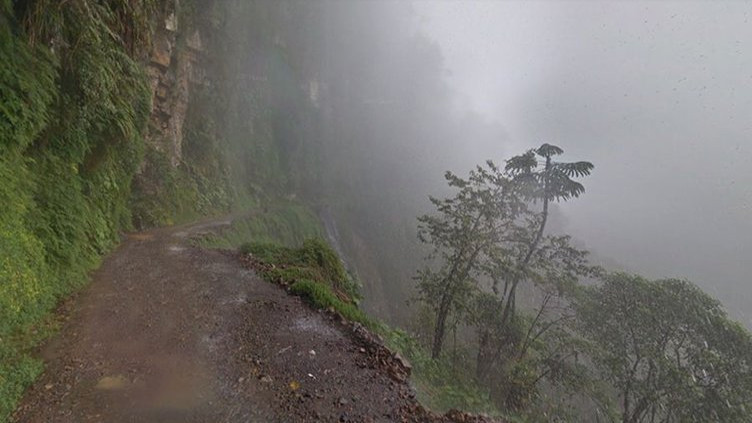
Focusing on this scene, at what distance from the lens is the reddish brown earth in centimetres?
409

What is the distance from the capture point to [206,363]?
16.6 feet

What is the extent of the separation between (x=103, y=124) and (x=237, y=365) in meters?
7.10

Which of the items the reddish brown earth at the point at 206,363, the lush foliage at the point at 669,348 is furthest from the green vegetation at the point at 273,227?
the lush foliage at the point at 669,348

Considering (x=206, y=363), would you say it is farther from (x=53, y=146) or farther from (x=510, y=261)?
(x=510, y=261)

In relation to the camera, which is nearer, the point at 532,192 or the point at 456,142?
→ the point at 532,192

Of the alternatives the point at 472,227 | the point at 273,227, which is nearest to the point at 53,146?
the point at 472,227

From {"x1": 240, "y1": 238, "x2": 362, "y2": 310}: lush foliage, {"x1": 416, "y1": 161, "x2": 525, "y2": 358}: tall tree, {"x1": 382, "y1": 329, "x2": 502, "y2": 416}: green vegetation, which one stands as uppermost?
{"x1": 416, "y1": 161, "x2": 525, "y2": 358}: tall tree

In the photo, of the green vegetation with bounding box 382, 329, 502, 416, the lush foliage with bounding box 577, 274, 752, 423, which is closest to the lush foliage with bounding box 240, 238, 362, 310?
the green vegetation with bounding box 382, 329, 502, 416

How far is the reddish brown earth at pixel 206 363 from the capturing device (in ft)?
13.4

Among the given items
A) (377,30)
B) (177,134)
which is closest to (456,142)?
(377,30)

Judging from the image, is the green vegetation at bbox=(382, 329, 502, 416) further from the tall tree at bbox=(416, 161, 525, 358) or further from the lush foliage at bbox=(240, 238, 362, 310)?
the tall tree at bbox=(416, 161, 525, 358)

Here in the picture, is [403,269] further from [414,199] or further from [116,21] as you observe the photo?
[116,21]

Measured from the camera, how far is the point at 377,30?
286 feet

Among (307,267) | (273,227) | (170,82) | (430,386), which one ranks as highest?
(170,82)
